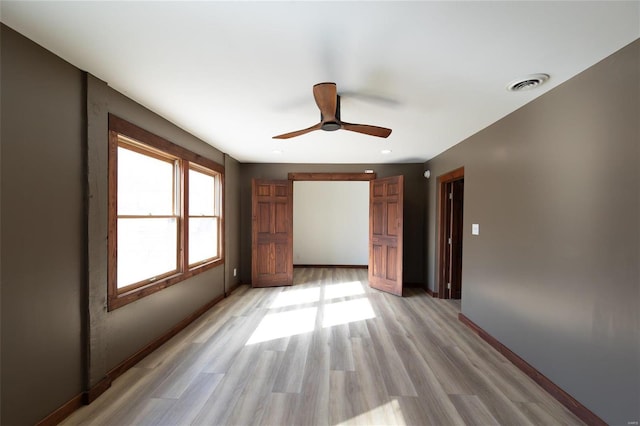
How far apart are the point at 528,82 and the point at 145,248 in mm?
3544

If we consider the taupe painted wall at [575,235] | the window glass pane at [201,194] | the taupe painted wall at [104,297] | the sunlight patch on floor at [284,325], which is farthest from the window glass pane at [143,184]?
the taupe painted wall at [575,235]

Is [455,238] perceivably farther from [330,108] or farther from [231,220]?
[231,220]

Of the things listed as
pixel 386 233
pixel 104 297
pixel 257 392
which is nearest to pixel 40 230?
pixel 104 297

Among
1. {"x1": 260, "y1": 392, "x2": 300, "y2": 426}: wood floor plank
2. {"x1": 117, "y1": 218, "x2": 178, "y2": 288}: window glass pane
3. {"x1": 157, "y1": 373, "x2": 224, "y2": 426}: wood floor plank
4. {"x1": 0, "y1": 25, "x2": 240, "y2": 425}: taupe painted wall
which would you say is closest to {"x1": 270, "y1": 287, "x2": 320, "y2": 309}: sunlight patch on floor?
{"x1": 117, "y1": 218, "x2": 178, "y2": 288}: window glass pane

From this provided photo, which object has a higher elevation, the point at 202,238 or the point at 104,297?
the point at 202,238

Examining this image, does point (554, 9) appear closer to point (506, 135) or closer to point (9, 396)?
point (506, 135)

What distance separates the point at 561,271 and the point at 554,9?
1.70 m

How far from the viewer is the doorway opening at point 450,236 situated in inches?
169

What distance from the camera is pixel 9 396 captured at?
1.42m

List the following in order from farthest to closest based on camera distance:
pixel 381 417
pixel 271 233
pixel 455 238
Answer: pixel 271 233 → pixel 455 238 → pixel 381 417

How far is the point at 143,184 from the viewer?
264 cm

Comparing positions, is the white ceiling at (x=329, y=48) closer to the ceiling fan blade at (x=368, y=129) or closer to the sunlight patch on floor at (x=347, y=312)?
the ceiling fan blade at (x=368, y=129)

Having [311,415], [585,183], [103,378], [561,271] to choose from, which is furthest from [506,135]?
[103,378]

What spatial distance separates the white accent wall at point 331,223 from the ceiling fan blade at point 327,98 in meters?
4.77
